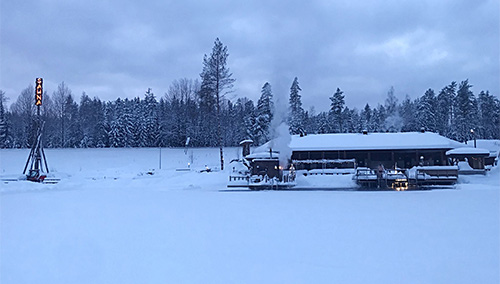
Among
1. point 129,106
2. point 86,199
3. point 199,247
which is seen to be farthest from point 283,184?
point 129,106

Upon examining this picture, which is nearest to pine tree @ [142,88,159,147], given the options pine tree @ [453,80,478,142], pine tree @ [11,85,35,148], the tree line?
the tree line

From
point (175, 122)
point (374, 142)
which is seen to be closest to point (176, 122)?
point (175, 122)

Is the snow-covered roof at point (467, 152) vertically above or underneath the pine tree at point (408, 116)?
underneath

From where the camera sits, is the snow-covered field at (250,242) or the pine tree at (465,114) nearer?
the snow-covered field at (250,242)

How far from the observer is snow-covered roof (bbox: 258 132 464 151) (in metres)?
27.0

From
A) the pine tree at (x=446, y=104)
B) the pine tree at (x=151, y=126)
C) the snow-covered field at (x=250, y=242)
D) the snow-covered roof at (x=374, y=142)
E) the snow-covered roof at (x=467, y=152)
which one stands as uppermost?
the pine tree at (x=446, y=104)

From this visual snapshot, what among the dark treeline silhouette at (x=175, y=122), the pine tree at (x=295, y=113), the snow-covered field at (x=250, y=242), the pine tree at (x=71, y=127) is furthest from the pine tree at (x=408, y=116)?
the pine tree at (x=71, y=127)

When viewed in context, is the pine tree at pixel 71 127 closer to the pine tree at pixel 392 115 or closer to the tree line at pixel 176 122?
the tree line at pixel 176 122

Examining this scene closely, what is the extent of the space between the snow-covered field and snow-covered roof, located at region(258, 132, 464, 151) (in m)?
15.7

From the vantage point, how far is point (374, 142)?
28500 mm

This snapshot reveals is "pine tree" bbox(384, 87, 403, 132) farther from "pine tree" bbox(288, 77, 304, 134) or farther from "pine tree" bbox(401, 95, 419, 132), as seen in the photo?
"pine tree" bbox(288, 77, 304, 134)

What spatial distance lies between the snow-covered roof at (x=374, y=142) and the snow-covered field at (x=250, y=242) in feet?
51.5

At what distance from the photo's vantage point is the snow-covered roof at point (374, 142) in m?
27.0

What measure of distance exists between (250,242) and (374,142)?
24.3 meters
